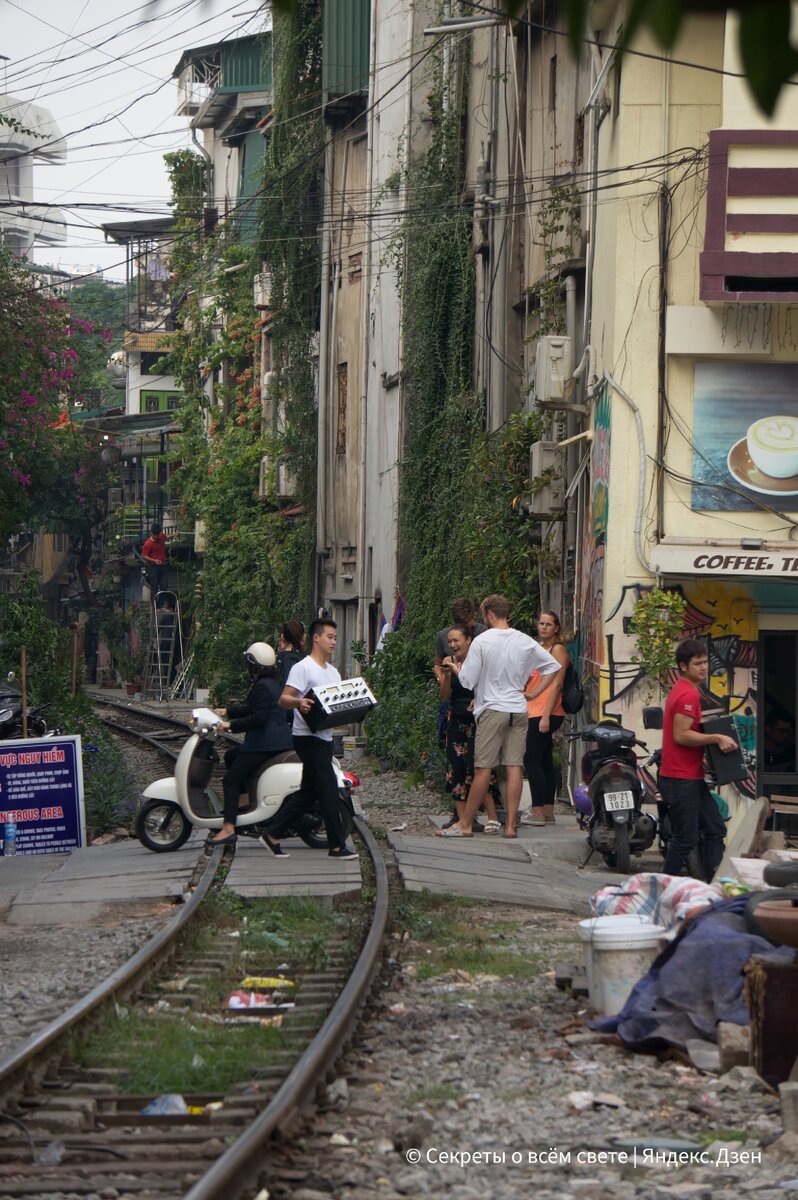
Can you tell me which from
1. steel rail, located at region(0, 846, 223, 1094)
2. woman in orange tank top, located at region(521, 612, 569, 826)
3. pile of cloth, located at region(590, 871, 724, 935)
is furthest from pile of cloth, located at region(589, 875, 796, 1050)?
woman in orange tank top, located at region(521, 612, 569, 826)

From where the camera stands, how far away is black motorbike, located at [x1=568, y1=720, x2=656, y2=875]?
12680mm

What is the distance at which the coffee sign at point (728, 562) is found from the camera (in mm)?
15008

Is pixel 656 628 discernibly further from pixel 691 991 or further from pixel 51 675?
pixel 51 675

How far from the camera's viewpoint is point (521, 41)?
21.3 metres

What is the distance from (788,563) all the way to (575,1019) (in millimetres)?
8042

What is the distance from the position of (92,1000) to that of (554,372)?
11112 millimetres

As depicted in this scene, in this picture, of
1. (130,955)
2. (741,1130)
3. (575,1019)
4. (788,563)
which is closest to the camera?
(741,1130)

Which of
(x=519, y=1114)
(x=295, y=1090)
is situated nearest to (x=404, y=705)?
(x=519, y=1114)

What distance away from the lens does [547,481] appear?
18.4 meters

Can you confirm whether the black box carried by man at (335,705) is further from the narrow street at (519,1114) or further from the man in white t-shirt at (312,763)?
the narrow street at (519,1114)

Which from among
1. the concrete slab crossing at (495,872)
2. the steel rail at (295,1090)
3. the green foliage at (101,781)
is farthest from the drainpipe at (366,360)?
the steel rail at (295,1090)

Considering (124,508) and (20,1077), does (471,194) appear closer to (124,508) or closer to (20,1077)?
(20,1077)

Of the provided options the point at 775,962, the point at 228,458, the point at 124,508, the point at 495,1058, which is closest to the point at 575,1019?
the point at 495,1058

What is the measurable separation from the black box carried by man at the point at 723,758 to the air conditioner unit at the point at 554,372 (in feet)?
21.4
